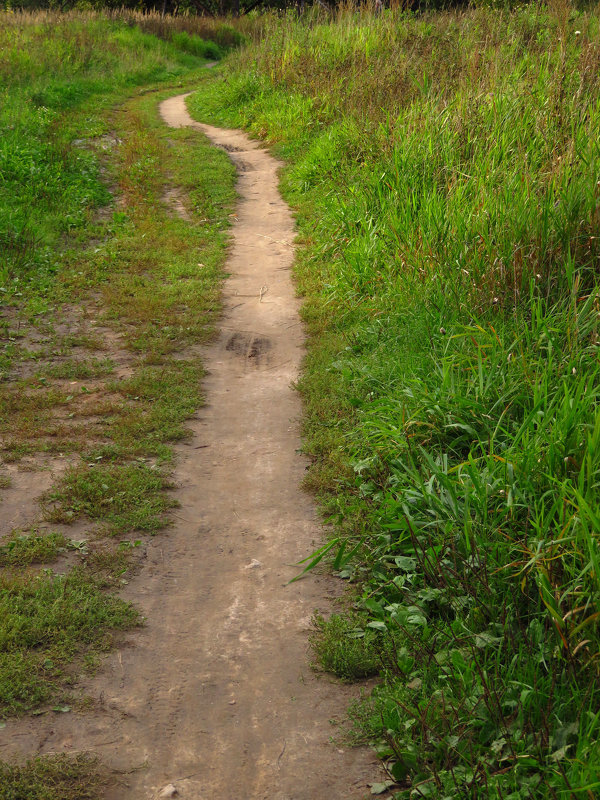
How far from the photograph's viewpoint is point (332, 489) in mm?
4590

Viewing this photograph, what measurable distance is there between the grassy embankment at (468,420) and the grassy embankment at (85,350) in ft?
3.54

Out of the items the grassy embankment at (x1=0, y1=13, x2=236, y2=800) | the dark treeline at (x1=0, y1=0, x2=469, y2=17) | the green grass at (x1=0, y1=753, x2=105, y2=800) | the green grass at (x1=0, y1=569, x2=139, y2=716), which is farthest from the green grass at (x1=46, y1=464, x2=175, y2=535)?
the dark treeline at (x1=0, y1=0, x2=469, y2=17)

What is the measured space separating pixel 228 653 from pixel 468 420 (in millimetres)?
1798

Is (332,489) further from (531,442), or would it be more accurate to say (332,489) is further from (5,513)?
(5,513)

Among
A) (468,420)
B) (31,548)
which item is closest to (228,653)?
(31,548)

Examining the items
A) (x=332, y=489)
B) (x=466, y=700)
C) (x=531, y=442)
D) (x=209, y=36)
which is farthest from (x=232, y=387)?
(x=209, y=36)

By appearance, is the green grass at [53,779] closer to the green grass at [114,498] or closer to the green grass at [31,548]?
the green grass at [31,548]

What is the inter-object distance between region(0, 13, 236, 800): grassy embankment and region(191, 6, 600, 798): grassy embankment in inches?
42.4

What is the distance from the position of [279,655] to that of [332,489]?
1.34 meters

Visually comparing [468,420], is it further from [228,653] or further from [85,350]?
[85,350]

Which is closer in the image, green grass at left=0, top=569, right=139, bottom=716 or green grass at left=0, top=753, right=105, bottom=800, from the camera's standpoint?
green grass at left=0, top=753, right=105, bottom=800

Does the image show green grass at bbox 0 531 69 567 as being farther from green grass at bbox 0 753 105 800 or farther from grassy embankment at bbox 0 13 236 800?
green grass at bbox 0 753 105 800

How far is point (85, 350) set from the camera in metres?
6.48

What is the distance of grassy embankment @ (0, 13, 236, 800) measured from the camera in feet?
11.2
